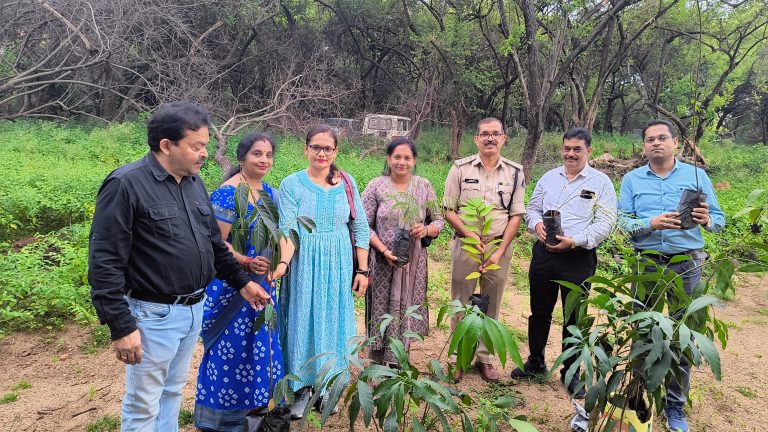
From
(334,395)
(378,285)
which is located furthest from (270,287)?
(334,395)

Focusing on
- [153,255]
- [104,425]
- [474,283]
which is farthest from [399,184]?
[104,425]

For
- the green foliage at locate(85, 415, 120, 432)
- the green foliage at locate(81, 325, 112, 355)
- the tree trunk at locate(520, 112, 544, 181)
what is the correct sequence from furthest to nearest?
the tree trunk at locate(520, 112, 544, 181)
the green foliage at locate(81, 325, 112, 355)
the green foliage at locate(85, 415, 120, 432)

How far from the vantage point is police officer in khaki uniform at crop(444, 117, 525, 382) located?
2900 mm

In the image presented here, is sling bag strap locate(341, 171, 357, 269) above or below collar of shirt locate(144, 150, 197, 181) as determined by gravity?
below

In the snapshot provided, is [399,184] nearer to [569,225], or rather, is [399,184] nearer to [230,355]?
[569,225]

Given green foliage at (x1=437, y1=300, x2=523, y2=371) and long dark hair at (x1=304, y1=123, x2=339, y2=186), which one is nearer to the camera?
green foliage at (x1=437, y1=300, x2=523, y2=371)

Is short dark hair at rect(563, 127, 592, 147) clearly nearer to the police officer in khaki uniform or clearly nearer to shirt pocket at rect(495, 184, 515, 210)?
the police officer in khaki uniform

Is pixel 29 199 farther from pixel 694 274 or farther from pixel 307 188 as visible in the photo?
pixel 694 274

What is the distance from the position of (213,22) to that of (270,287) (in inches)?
509

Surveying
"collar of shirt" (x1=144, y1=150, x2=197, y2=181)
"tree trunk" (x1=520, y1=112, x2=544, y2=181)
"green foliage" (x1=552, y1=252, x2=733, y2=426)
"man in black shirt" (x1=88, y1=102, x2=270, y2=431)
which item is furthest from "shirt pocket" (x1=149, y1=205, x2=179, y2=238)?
"tree trunk" (x1=520, y1=112, x2=544, y2=181)

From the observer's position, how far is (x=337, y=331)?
252cm

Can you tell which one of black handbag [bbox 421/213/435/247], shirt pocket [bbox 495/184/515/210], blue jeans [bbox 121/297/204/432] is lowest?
blue jeans [bbox 121/297/204/432]

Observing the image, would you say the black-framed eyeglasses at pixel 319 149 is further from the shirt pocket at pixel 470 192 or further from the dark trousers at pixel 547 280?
the dark trousers at pixel 547 280

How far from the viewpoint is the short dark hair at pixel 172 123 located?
1646 mm
